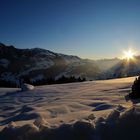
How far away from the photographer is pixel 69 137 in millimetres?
3328

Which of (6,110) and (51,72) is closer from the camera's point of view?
(6,110)

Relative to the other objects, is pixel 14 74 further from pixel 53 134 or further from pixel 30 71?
pixel 53 134

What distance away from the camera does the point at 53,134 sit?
134 inches

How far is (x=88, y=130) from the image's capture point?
337 centimetres

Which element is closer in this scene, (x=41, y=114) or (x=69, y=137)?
(x=69, y=137)

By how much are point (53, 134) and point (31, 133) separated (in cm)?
30

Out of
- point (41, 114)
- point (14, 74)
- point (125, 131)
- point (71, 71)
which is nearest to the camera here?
point (125, 131)

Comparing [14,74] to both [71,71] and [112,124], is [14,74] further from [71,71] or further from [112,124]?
[112,124]

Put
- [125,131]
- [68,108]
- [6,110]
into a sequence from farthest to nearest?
[6,110]
[68,108]
[125,131]

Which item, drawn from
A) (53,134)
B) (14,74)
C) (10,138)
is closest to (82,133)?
(53,134)

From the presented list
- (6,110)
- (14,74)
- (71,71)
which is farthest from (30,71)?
(6,110)

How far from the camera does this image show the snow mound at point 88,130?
3.26 m

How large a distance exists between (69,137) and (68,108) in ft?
11.8

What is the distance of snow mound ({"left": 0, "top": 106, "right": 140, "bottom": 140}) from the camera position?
3.26 m
